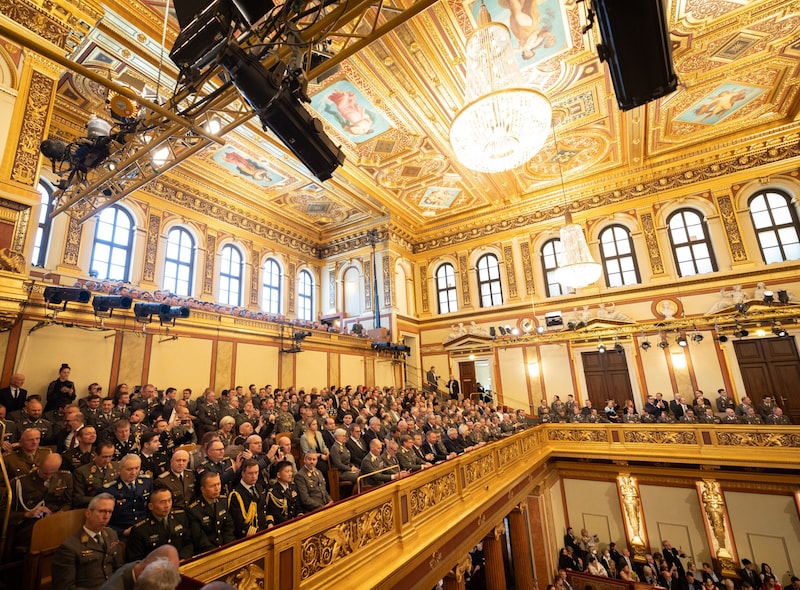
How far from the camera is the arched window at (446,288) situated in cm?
1442

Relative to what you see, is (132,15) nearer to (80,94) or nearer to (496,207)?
(80,94)

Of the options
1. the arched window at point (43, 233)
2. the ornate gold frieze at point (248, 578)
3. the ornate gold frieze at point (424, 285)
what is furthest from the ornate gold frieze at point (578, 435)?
the arched window at point (43, 233)

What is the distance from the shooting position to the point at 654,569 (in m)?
8.20

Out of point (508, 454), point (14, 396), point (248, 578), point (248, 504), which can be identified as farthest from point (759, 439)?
point (14, 396)

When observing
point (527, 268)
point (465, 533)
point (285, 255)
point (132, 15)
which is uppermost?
point (132, 15)

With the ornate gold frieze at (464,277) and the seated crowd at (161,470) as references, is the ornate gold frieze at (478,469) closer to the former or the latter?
the seated crowd at (161,470)

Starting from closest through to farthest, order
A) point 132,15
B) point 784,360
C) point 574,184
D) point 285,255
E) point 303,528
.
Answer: point 303,528 < point 132,15 < point 784,360 < point 574,184 < point 285,255

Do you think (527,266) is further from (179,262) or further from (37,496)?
(37,496)

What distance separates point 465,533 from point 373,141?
343 inches

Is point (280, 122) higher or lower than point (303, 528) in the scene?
higher

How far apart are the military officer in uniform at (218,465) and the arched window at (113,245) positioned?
7.28 metres

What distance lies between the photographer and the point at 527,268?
43.2 feet

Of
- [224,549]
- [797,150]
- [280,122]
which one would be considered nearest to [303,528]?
[224,549]

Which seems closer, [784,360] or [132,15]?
[132,15]
